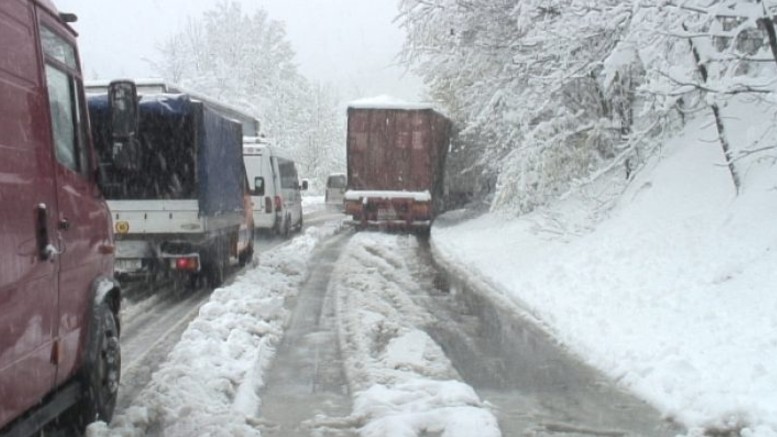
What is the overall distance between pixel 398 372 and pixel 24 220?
3.91 meters

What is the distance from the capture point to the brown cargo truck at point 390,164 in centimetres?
2550

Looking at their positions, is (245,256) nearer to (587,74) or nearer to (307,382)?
(587,74)

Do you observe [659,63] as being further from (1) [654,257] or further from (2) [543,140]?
(2) [543,140]

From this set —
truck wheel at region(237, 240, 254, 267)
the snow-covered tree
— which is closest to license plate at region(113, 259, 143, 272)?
truck wheel at region(237, 240, 254, 267)

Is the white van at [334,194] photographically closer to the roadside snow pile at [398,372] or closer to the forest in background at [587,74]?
the forest in background at [587,74]

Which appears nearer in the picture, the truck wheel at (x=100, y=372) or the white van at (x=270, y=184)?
the truck wheel at (x=100, y=372)

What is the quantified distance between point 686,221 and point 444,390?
7.28 metres

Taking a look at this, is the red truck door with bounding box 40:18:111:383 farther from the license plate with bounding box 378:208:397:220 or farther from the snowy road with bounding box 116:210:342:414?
the license plate with bounding box 378:208:397:220

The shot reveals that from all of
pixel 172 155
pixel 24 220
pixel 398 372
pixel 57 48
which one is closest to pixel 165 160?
pixel 172 155

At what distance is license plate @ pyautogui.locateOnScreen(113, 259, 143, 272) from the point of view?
12.1 meters

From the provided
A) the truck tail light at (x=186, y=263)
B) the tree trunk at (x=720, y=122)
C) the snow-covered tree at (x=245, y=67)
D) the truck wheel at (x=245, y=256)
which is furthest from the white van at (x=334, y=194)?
the tree trunk at (x=720, y=122)

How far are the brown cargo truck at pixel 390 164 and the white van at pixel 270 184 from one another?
1.94 m

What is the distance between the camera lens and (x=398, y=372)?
7367 mm

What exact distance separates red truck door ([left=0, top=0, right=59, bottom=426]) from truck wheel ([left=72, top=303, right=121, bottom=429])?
29.4 inches
